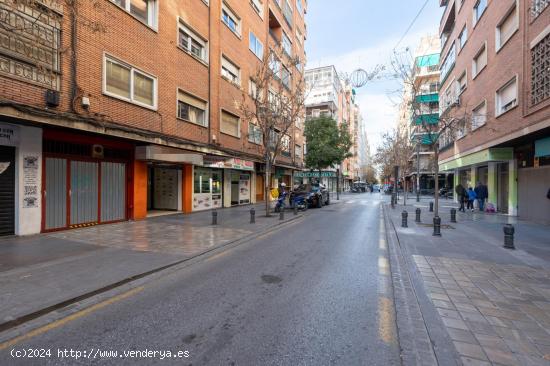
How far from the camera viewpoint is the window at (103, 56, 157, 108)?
1008 cm

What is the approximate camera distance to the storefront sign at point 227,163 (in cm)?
1428

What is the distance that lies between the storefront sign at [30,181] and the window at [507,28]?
18.5m

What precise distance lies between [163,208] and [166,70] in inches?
273

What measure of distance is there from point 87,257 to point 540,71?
15.5 metres

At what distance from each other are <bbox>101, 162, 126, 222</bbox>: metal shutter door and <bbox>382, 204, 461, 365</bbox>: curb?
32.7 feet

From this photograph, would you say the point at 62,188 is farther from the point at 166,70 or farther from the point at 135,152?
the point at 166,70

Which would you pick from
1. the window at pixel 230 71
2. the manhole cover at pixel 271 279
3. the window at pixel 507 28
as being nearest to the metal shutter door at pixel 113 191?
the manhole cover at pixel 271 279

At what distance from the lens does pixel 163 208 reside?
1525 cm

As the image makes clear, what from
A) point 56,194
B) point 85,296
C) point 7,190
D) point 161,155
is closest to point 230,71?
point 161,155

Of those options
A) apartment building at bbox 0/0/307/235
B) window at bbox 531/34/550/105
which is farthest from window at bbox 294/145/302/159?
window at bbox 531/34/550/105

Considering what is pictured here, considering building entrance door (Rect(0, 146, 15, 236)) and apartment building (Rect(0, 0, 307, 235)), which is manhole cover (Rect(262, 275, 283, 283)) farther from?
building entrance door (Rect(0, 146, 15, 236))

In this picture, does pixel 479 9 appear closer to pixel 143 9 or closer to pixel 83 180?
pixel 143 9

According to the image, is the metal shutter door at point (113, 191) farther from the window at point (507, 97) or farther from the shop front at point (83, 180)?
the window at point (507, 97)

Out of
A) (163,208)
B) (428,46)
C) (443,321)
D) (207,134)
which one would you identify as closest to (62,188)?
(163,208)
